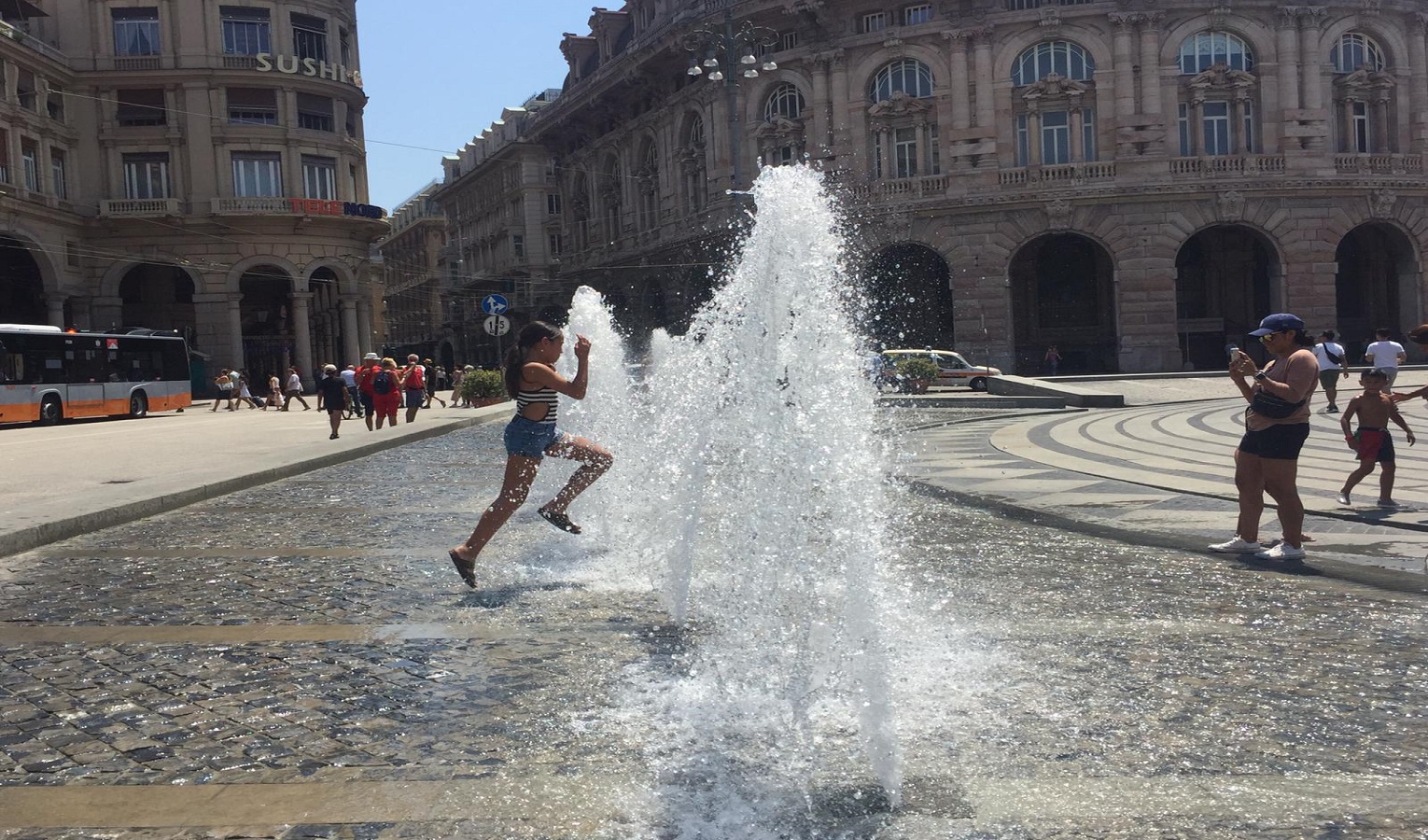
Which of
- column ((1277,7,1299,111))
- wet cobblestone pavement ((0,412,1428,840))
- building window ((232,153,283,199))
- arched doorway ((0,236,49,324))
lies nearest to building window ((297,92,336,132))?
building window ((232,153,283,199))

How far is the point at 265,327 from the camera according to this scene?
5028 centimetres

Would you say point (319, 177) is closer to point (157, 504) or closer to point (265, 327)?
point (265, 327)

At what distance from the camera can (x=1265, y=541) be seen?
24.3ft

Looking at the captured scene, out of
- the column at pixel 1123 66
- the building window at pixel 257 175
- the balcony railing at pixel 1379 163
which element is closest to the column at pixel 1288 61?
the balcony railing at pixel 1379 163

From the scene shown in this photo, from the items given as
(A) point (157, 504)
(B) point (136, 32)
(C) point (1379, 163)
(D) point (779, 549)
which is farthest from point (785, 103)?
(D) point (779, 549)

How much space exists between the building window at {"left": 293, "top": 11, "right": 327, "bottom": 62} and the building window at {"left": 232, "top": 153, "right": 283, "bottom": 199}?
430cm

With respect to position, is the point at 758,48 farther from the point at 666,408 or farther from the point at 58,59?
the point at 666,408

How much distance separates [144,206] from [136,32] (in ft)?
21.8

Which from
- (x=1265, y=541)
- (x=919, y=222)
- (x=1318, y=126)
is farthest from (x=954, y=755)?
(x=1318, y=126)

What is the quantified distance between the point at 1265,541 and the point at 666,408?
175 inches

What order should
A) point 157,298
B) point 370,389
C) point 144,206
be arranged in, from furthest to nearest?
point 157,298 < point 144,206 < point 370,389

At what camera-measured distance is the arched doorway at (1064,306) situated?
3916 centimetres

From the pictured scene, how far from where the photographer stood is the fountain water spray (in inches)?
139

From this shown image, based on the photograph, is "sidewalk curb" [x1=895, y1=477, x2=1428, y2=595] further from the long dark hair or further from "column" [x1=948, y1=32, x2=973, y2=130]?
"column" [x1=948, y1=32, x2=973, y2=130]
